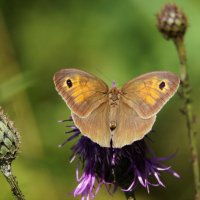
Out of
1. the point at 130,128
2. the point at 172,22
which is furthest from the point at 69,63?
the point at 130,128

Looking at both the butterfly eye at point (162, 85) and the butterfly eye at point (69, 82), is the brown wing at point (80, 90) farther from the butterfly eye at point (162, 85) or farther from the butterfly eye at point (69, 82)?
the butterfly eye at point (162, 85)

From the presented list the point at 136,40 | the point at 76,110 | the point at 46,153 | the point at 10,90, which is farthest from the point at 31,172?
the point at 76,110

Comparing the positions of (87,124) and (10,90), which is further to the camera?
(10,90)

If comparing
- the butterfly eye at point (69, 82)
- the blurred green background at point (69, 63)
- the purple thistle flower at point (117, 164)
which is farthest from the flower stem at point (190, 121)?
the blurred green background at point (69, 63)

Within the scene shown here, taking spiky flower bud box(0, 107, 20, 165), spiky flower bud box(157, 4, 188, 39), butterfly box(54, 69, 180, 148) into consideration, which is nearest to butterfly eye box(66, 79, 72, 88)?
butterfly box(54, 69, 180, 148)

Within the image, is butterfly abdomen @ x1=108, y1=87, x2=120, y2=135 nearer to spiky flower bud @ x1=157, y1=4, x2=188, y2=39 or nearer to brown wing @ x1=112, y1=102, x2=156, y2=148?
brown wing @ x1=112, y1=102, x2=156, y2=148

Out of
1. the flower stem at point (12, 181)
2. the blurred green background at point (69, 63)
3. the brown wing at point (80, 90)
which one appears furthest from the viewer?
the blurred green background at point (69, 63)

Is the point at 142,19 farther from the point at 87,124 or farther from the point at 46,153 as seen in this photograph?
the point at 87,124
